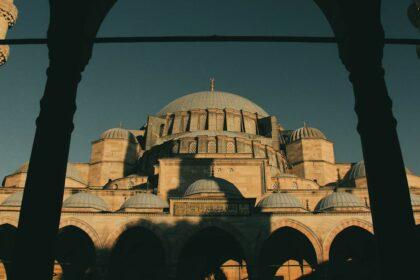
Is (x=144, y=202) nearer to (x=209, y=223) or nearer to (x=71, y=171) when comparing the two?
(x=209, y=223)

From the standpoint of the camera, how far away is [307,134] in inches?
1240

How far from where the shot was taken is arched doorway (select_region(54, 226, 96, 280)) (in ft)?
65.4

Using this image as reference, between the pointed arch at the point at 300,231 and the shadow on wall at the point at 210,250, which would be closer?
the pointed arch at the point at 300,231

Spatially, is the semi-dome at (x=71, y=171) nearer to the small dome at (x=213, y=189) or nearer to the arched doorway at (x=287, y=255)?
the small dome at (x=213, y=189)

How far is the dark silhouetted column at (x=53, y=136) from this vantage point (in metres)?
3.76

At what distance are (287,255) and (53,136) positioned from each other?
17796 mm

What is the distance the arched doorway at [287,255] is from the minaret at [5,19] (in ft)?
42.1

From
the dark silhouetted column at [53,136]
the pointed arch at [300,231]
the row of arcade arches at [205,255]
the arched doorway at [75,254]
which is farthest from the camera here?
the arched doorway at [75,254]

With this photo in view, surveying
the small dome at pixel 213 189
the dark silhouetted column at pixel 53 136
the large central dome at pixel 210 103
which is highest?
the large central dome at pixel 210 103

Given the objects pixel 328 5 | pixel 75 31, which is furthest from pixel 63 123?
pixel 328 5

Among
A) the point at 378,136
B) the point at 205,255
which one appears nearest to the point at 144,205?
the point at 205,255

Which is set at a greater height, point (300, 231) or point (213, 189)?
point (213, 189)

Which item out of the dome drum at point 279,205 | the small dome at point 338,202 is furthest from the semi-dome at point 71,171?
the small dome at point 338,202

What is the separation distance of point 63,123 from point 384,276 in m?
3.34
